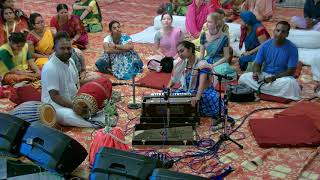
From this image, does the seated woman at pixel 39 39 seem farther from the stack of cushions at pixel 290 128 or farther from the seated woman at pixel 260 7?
the seated woman at pixel 260 7

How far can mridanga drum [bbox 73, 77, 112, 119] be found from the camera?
15.1 feet

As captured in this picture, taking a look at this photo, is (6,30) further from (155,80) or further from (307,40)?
(307,40)

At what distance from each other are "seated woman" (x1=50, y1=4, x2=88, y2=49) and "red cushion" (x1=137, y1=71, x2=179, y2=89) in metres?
1.51

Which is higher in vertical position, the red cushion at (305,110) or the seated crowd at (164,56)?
the seated crowd at (164,56)

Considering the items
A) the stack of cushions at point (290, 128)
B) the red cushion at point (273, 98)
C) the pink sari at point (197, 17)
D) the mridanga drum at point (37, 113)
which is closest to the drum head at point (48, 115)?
the mridanga drum at point (37, 113)

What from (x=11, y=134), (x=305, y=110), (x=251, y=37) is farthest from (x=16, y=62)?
(x=305, y=110)

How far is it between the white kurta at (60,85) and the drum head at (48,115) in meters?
0.09

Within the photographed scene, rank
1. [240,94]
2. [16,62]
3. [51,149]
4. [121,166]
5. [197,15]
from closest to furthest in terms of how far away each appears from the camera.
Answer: [121,166] < [51,149] < [240,94] < [16,62] < [197,15]

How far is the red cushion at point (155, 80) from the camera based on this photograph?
5680mm

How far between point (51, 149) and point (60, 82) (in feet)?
3.97

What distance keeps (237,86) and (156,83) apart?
98cm

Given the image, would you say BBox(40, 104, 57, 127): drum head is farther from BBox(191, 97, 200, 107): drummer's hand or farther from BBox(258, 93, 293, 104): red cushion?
BBox(258, 93, 293, 104): red cushion

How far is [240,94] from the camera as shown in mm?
5219

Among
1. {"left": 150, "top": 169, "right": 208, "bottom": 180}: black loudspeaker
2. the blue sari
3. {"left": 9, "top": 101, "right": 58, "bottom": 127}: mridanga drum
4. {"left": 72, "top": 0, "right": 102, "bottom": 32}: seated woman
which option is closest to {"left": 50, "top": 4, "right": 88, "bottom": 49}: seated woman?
{"left": 72, "top": 0, "right": 102, "bottom": 32}: seated woman
